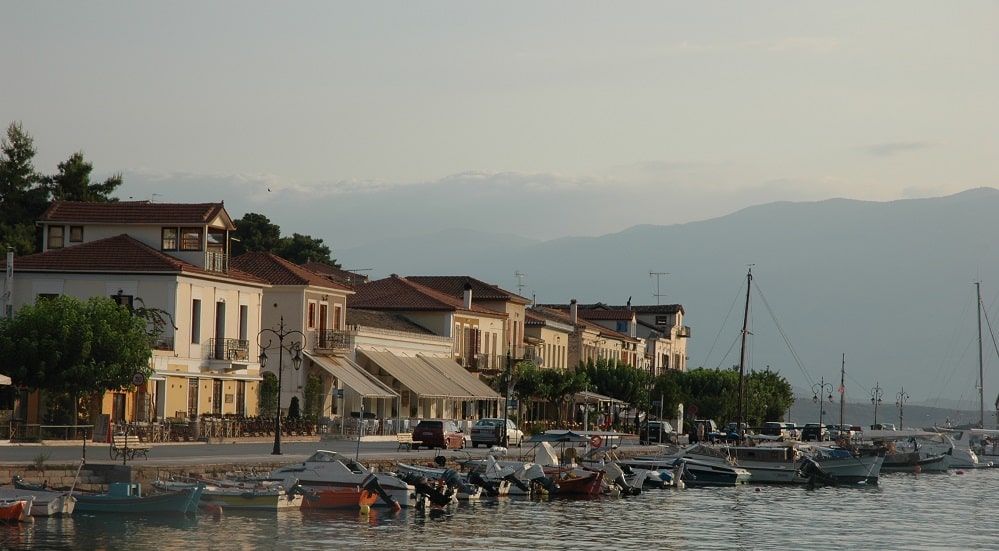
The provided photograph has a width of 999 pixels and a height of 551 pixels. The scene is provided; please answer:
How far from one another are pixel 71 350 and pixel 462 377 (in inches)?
1357

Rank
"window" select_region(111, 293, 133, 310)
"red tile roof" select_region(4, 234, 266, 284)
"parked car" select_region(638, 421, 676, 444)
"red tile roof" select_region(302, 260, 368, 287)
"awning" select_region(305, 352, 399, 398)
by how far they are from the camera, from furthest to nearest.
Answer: "red tile roof" select_region(302, 260, 368, 287)
"parked car" select_region(638, 421, 676, 444)
"awning" select_region(305, 352, 399, 398)
"red tile roof" select_region(4, 234, 266, 284)
"window" select_region(111, 293, 133, 310)

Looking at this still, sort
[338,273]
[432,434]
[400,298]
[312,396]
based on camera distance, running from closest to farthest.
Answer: [432,434], [312,396], [400,298], [338,273]

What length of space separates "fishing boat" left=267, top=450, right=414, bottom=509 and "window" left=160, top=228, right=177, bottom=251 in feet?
67.4

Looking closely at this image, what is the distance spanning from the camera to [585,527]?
42875mm

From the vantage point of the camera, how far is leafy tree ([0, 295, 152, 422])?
172 ft

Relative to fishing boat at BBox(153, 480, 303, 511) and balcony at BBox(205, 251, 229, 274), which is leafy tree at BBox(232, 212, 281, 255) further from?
fishing boat at BBox(153, 480, 303, 511)

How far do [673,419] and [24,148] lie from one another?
169 feet

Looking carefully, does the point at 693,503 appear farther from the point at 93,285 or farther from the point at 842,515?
the point at 93,285

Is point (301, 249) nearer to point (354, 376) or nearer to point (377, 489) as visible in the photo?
point (354, 376)

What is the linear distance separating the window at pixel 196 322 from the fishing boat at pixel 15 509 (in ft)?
81.4

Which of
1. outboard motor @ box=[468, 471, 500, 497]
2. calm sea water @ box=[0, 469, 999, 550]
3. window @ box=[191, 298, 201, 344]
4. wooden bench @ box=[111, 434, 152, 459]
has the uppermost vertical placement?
window @ box=[191, 298, 201, 344]

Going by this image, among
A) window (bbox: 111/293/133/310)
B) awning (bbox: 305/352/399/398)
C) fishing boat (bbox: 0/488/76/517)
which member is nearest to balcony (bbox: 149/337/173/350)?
window (bbox: 111/293/133/310)

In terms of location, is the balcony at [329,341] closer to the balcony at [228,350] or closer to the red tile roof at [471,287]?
the balcony at [228,350]

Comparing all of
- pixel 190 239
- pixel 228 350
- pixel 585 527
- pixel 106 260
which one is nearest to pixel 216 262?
pixel 190 239
